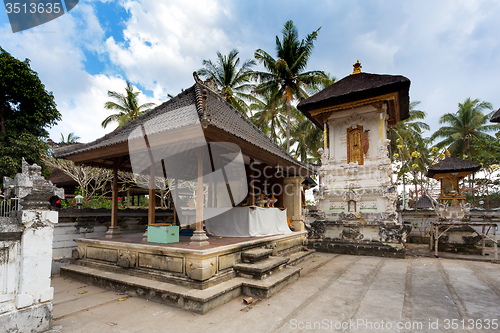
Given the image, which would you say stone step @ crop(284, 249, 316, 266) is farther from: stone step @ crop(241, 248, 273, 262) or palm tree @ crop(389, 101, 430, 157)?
palm tree @ crop(389, 101, 430, 157)

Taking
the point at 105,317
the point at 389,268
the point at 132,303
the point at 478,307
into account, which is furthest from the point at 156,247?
the point at 389,268

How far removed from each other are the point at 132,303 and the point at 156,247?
1.06 m

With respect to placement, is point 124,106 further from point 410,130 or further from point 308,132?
point 410,130

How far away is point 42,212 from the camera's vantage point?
140 inches

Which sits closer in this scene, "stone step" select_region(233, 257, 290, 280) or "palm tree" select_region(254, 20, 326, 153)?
"stone step" select_region(233, 257, 290, 280)

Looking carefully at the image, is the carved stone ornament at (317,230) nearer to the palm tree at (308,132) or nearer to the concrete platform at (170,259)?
the concrete platform at (170,259)

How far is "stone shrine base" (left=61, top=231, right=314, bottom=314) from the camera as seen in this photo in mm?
4703

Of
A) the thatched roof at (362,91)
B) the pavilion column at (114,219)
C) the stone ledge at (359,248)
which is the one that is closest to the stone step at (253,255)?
the pavilion column at (114,219)

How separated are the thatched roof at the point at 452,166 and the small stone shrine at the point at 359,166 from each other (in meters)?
2.91

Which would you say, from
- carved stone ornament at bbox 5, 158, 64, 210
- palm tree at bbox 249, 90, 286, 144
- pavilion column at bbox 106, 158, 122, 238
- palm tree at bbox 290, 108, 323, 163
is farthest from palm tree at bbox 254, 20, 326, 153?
carved stone ornament at bbox 5, 158, 64, 210

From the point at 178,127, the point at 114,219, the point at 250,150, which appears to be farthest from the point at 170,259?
the point at 114,219

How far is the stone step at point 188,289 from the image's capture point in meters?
4.43

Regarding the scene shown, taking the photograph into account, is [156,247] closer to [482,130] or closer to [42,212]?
[42,212]

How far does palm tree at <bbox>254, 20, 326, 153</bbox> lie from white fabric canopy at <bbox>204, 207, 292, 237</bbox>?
1349 centimetres
